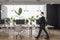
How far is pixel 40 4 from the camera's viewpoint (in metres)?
16.4

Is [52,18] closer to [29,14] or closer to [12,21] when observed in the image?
[29,14]

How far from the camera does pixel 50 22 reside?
1678 cm

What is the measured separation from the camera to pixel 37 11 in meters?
16.4

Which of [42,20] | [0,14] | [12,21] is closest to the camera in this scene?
[42,20]

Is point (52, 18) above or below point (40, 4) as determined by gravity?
below

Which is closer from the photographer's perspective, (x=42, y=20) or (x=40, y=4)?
(x=42, y=20)

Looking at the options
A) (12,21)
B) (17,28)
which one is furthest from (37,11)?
(17,28)

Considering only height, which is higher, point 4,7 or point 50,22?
point 4,7

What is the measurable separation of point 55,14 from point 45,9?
113cm

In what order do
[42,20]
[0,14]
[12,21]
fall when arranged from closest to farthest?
[42,20]
[12,21]
[0,14]

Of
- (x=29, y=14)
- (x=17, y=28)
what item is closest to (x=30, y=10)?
(x=29, y=14)

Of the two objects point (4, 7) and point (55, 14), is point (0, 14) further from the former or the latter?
point (55, 14)

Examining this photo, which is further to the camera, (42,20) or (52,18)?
(52,18)

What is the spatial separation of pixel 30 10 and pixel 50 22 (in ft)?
7.63
